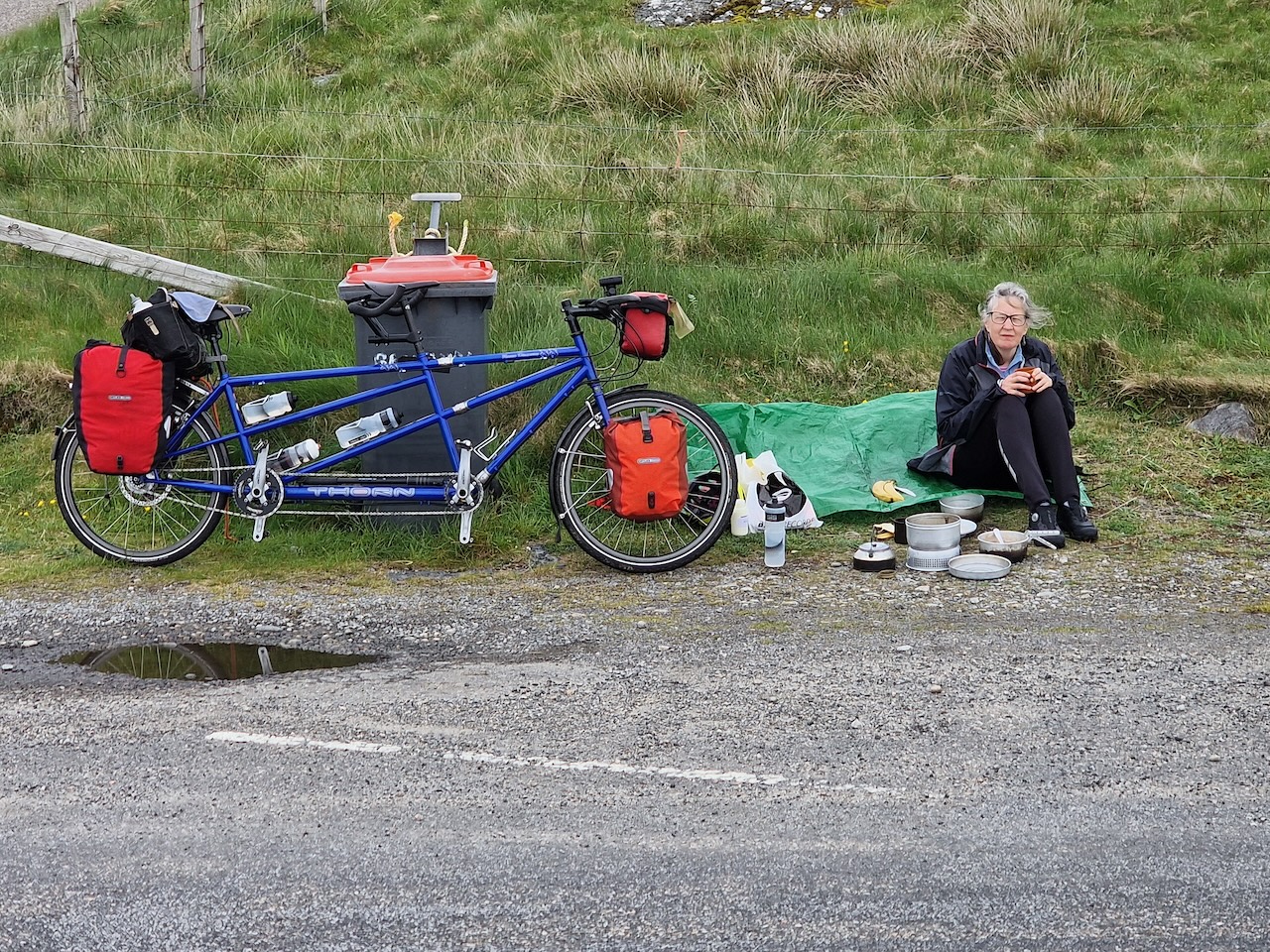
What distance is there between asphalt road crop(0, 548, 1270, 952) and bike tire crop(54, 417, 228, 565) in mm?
506

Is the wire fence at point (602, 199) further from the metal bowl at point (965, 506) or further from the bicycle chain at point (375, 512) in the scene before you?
the metal bowl at point (965, 506)

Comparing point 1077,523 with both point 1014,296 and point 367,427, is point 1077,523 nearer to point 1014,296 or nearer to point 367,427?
point 1014,296

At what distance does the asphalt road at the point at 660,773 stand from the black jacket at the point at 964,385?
41.9 inches

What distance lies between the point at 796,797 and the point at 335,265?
624 cm

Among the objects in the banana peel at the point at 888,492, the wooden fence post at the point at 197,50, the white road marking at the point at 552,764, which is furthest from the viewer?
the wooden fence post at the point at 197,50

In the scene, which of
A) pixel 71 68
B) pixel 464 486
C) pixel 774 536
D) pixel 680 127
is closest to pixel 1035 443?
pixel 774 536

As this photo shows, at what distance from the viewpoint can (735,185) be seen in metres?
10.3

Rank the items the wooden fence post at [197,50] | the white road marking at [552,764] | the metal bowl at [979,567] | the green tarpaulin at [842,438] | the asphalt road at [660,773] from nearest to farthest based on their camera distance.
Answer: the asphalt road at [660,773]
the white road marking at [552,764]
the metal bowl at [979,567]
the green tarpaulin at [842,438]
the wooden fence post at [197,50]

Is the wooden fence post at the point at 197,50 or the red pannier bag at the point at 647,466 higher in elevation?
the wooden fence post at the point at 197,50

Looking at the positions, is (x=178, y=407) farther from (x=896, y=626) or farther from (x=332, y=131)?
(x=332, y=131)

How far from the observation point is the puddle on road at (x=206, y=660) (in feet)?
16.3

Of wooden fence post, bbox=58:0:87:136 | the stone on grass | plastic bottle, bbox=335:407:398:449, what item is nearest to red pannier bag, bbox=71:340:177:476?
plastic bottle, bbox=335:407:398:449

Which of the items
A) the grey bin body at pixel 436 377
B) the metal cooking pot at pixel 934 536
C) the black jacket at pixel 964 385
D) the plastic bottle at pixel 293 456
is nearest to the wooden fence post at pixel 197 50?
the grey bin body at pixel 436 377

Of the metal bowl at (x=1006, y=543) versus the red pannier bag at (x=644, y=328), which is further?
the red pannier bag at (x=644, y=328)
